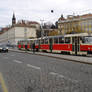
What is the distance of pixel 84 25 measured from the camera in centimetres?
8438

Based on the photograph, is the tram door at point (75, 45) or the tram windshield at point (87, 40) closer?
the tram windshield at point (87, 40)

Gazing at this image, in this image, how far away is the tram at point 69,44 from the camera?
78.9 feet

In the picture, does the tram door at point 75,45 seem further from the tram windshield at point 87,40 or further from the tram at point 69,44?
the tram windshield at point 87,40

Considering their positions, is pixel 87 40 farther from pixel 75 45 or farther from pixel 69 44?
pixel 69 44

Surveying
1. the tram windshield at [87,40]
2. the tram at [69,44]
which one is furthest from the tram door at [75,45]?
the tram windshield at [87,40]

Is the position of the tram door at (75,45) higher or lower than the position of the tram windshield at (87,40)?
lower

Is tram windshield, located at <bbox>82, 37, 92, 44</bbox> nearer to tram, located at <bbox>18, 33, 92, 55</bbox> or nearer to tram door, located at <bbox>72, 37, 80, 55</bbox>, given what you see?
tram, located at <bbox>18, 33, 92, 55</bbox>

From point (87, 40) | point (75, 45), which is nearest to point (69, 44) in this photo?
point (75, 45)

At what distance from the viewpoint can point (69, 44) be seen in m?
26.5

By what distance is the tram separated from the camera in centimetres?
2406

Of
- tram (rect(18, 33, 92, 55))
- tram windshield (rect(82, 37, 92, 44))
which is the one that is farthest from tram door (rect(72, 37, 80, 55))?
tram windshield (rect(82, 37, 92, 44))

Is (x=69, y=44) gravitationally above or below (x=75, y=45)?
above

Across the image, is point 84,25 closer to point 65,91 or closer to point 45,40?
point 45,40

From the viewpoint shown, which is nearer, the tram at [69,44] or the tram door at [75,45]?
the tram at [69,44]
